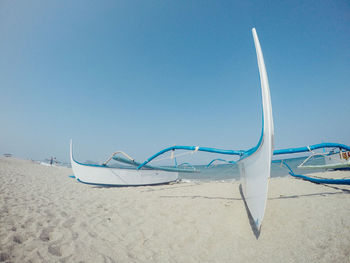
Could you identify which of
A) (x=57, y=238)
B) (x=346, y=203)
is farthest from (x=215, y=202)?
→ (x=57, y=238)

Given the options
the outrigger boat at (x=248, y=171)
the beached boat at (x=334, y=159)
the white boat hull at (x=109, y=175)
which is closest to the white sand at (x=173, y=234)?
the outrigger boat at (x=248, y=171)

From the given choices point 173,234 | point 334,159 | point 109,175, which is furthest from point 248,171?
point 334,159

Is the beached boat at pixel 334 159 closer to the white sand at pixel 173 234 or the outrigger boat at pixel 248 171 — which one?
the white sand at pixel 173 234

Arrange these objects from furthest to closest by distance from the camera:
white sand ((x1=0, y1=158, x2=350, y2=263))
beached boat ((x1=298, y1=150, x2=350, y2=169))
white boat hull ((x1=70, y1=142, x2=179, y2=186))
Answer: white boat hull ((x1=70, y1=142, x2=179, y2=186)) < beached boat ((x1=298, y1=150, x2=350, y2=169)) < white sand ((x1=0, y1=158, x2=350, y2=263))

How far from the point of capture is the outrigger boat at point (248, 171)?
1.94 metres

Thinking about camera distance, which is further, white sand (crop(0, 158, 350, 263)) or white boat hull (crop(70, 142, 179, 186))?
white boat hull (crop(70, 142, 179, 186))

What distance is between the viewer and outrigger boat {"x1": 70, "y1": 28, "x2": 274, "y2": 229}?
1.94m

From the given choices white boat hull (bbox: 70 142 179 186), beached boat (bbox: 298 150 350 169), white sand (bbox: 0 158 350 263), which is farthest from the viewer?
white boat hull (bbox: 70 142 179 186)

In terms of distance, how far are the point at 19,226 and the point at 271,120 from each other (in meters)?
4.45

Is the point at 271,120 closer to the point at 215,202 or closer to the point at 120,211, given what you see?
the point at 215,202

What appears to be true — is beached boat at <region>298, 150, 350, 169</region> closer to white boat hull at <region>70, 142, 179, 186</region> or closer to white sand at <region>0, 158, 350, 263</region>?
white sand at <region>0, 158, 350, 263</region>

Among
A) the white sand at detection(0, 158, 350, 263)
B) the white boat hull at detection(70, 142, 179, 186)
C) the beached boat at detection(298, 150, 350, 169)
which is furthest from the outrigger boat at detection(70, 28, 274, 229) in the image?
the beached boat at detection(298, 150, 350, 169)

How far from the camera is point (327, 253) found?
1.78 metres

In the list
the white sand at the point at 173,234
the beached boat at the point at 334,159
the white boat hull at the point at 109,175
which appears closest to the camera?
the white sand at the point at 173,234
